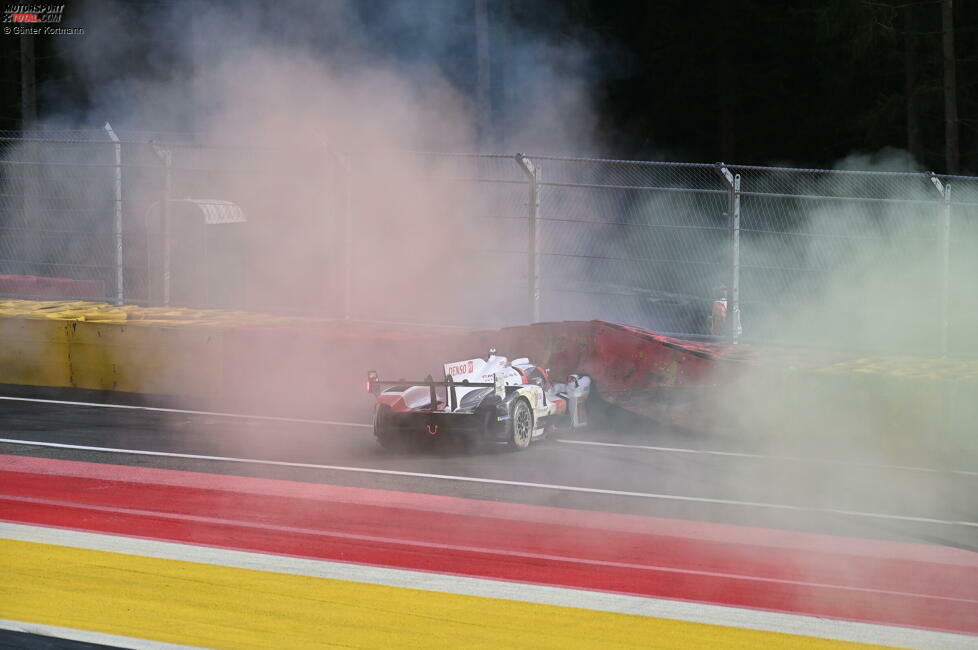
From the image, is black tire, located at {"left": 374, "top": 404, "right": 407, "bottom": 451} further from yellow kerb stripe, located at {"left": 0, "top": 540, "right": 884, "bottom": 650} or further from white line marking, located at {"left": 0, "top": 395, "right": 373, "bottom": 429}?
yellow kerb stripe, located at {"left": 0, "top": 540, "right": 884, "bottom": 650}

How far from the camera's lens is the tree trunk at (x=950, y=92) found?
22859mm

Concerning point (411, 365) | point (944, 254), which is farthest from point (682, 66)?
point (411, 365)

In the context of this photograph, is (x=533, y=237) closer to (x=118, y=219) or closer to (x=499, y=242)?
(x=118, y=219)

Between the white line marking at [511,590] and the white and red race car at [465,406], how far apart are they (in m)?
2.76

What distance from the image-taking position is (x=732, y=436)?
10523 millimetres

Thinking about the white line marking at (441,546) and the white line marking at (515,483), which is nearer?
the white line marking at (441,546)

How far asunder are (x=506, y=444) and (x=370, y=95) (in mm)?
9626

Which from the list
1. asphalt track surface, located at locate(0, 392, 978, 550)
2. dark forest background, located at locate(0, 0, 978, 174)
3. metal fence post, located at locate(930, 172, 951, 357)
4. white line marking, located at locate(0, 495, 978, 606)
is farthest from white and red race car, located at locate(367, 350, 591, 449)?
dark forest background, located at locate(0, 0, 978, 174)

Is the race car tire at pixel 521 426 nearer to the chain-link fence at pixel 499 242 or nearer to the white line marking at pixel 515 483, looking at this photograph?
the white line marking at pixel 515 483

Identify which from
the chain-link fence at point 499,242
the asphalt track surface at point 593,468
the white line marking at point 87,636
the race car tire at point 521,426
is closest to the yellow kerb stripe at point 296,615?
the white line marking at point 87,636

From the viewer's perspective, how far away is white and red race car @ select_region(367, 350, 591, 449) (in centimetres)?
951

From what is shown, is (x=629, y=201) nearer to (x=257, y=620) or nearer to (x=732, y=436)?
(x=732, y=436)

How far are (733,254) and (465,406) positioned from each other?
10.8ft

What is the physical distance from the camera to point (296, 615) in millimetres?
5895
